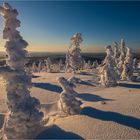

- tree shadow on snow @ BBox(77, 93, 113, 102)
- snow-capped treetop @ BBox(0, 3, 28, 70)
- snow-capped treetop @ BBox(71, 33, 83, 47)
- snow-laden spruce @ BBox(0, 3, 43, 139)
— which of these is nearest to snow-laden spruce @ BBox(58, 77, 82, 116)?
snow-laden spruce @ BBox(0, 3, 43, 139)

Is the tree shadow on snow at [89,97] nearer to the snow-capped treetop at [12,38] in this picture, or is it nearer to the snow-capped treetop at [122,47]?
the snow-capped treetop at [12,38]

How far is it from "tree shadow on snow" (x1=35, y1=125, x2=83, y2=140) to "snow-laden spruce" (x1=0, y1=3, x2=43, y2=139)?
1.06 metres

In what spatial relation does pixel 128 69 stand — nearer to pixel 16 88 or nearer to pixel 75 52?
pixel 75 52

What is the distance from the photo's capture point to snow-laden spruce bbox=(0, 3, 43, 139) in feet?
88.4

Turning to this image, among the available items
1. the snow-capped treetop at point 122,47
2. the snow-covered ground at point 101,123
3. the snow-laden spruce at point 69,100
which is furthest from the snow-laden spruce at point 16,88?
the snow-capped treetop at point 122,47

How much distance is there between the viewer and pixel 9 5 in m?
27.5

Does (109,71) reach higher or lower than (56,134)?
higher

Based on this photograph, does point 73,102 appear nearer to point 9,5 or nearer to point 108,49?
point 9,5

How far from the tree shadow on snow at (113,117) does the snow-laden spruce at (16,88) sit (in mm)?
6794

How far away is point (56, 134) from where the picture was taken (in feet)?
90.5

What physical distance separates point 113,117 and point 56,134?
6.74m

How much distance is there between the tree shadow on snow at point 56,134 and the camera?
87.9 ft

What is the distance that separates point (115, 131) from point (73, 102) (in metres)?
8.09

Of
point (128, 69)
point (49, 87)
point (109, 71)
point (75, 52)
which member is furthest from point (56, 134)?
point (75, 52)
